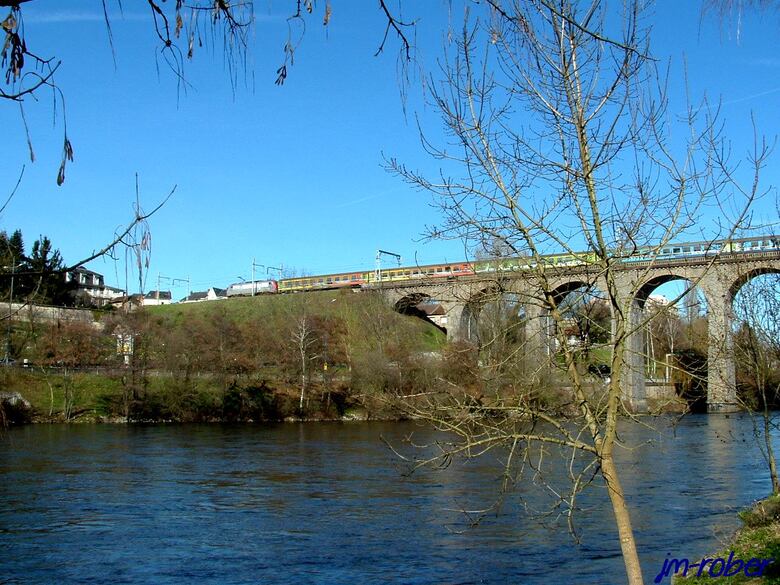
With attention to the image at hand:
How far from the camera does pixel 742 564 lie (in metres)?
9.05

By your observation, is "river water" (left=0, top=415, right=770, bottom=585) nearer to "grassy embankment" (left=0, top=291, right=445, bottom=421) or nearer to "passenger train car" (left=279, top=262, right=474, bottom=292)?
"grassy embankment" (left=0, top=291, right=445, bottom=421)

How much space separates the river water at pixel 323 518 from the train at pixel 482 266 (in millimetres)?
1742

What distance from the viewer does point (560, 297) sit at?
666 centimetres

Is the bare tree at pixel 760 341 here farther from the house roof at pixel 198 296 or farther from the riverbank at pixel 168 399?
the house roof at pixel 198 296

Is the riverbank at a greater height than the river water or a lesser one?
greater

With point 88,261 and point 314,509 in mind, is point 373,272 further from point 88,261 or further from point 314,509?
point 88,261

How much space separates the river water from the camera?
12.2m

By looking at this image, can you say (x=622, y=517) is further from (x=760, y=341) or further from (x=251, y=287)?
(x=251, y=287)

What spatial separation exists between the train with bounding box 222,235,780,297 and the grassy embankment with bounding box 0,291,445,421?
664 cm

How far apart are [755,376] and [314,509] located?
10060 millimetres

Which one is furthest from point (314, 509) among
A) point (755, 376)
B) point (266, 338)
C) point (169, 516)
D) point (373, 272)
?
point (373, 272)

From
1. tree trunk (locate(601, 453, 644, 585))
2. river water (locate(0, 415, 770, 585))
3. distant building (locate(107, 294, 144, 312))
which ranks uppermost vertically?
distant building (locate(107, 294, 144, 312))

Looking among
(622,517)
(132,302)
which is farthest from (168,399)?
(132,302)

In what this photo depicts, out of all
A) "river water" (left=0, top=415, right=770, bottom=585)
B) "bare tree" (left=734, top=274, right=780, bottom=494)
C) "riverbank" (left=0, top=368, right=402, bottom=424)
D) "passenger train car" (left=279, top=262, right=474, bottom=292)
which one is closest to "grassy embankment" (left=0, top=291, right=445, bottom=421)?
"riverbank" (left=0, top=368, right=402, bottom=424)
